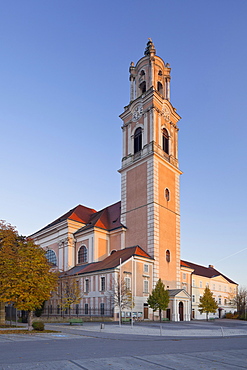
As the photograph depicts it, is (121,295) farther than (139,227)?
No

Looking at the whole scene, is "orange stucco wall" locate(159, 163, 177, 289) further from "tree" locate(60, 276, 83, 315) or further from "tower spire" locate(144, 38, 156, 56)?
"tower spire" locate(144, 38, 156, 56)

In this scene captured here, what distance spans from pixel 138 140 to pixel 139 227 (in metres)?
12.8

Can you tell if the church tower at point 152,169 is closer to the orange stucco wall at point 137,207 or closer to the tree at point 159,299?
the orange stucco wall at point 137,207

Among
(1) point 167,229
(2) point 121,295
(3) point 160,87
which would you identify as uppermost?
(3) point 160,87

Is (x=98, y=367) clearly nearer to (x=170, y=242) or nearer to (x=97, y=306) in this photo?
(x=97, y=306)

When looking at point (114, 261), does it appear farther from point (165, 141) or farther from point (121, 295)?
point (165, 141)

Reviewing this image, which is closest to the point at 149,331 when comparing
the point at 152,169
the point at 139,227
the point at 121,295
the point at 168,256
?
the point at 121,295

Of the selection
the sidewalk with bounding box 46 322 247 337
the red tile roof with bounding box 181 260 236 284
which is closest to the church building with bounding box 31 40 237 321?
the sidewalk with bounding box 46 322 247 337

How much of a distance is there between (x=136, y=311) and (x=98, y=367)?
32189mm

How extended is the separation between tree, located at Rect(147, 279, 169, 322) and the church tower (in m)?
3.52

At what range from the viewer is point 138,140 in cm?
5388

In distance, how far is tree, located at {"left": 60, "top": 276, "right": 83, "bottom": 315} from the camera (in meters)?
43.4

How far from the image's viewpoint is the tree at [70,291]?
142ft

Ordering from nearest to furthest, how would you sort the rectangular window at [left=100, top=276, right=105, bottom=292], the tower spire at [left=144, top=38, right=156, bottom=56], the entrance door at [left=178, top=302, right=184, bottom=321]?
the rectangular window at [left=100, top=276, right=105, bottom=292] < the entrance door at [left=178, top=302, right=184, bottom=321] < the tower spire at [left=144, top=38, right=156, bottom=56]
